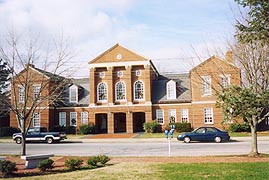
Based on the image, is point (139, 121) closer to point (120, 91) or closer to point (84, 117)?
point (120, 91)

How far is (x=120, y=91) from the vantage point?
44.1 m

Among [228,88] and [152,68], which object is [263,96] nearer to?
[228,88]

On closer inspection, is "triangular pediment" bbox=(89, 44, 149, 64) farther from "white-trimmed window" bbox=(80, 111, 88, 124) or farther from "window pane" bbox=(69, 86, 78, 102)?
"white-trimmed window" bbox=(80, 111, 88, 124)

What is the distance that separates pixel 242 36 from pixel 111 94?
3369 centimetres

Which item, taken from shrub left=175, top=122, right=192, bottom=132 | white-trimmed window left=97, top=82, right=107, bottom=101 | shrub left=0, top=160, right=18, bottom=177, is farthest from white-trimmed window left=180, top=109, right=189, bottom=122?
shrub left=0, top=160, right=18, bottom=177

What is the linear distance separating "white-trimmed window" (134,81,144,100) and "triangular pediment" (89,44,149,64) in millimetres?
3192

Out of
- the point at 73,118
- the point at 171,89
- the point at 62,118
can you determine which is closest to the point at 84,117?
the point at 73,118

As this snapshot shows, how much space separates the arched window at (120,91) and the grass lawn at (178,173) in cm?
3046

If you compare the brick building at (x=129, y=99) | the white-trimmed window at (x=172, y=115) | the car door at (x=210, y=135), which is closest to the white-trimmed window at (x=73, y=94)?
the brick building at (x=129, y=99)

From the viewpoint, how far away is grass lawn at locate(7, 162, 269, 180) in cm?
1089

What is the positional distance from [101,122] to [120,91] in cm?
603

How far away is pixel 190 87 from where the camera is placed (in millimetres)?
43281

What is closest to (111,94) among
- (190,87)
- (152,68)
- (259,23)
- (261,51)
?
(152,68)

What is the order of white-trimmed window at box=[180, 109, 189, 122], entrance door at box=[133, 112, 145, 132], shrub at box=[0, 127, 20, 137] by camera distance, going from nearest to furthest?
white-trimmed window at box=[180, 109, 189, 122], shrub at box=[0, 127, 20, 137], entrance door at box=[133, 112, 145, 132]
